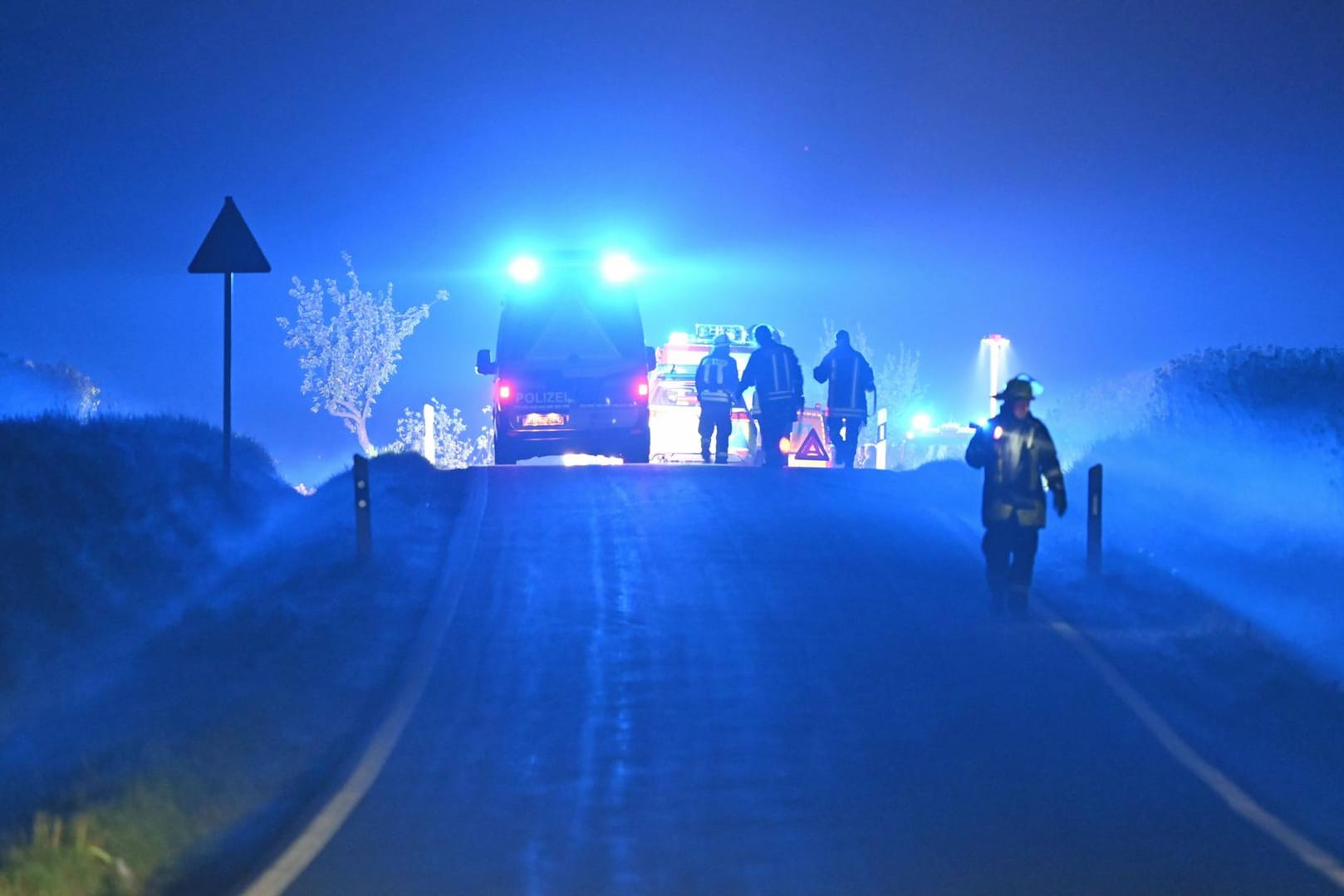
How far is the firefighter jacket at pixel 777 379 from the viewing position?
23.6 metres

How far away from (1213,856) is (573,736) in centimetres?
380

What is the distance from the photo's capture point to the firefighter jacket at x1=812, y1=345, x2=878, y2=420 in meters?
23.9

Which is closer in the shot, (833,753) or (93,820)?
(93,820)

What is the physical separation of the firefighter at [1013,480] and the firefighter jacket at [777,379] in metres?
9.98

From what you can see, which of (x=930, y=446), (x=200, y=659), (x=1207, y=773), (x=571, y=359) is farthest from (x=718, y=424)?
(x=930, y=446)

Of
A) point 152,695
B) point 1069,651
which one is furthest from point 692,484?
point 152,695

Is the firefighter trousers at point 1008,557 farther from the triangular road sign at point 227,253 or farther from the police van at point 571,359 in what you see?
the police van at point 571,359

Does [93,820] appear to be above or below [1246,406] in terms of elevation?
below

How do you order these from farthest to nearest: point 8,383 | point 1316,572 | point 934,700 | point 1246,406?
point 8,383 < point 1246,406 < point 1316,572 < point 934,700

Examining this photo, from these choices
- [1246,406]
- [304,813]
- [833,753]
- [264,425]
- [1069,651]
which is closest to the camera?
[304,813]

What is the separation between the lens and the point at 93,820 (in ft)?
24.0

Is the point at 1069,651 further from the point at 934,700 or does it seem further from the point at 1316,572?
the point at 1316,572

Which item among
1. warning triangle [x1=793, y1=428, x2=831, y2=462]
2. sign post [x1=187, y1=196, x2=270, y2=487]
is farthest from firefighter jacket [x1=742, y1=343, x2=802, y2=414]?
sign post [x1=187, y1=196, x2=270, y2=487]

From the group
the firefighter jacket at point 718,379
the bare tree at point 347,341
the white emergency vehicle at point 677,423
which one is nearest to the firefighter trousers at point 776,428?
the firefighter jacket at point 718,379
